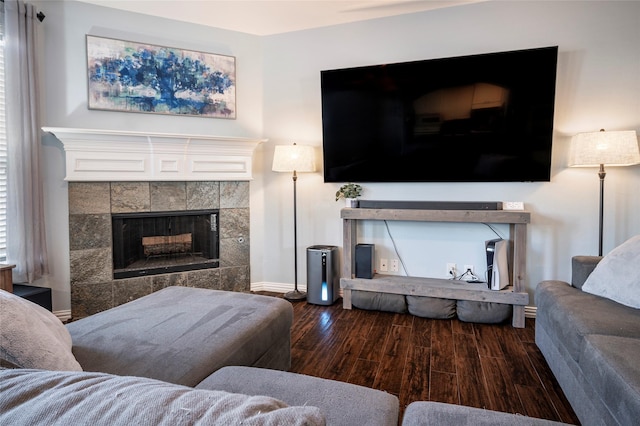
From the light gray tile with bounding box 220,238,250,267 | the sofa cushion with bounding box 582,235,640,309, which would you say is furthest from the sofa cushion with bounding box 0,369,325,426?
the light gray tile with bounding box 220,238,250,267

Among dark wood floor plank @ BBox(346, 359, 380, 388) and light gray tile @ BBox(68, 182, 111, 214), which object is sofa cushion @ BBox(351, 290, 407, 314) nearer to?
dark wood floor plank @ BBox(346, 359, 380, 388)

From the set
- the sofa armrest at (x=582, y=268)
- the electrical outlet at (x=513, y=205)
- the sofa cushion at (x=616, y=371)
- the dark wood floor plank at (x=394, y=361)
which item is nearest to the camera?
the sofa cushion at (x=616, y=371)

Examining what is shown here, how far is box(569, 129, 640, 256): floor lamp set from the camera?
104 inches

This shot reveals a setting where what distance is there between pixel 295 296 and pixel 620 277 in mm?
2582

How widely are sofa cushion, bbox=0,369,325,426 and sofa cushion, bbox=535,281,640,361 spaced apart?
5.59ft

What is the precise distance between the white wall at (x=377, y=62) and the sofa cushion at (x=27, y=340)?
8.13ft

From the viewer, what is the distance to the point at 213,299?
2.13m

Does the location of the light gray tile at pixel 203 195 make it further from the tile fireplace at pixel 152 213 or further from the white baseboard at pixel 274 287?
the white baseboard at pixel 274 287

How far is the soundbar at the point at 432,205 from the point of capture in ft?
10.0

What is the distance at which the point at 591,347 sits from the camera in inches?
61.2

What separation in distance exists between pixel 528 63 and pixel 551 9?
1.59ft

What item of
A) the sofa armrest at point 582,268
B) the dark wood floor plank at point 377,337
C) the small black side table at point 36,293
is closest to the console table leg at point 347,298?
the dark wood floor plank at point 377,337

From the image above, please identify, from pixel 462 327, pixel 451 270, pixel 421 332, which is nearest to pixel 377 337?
pixel 421 332

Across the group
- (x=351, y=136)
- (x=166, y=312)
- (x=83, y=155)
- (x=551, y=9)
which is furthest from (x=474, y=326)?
(x=83, y=155)
